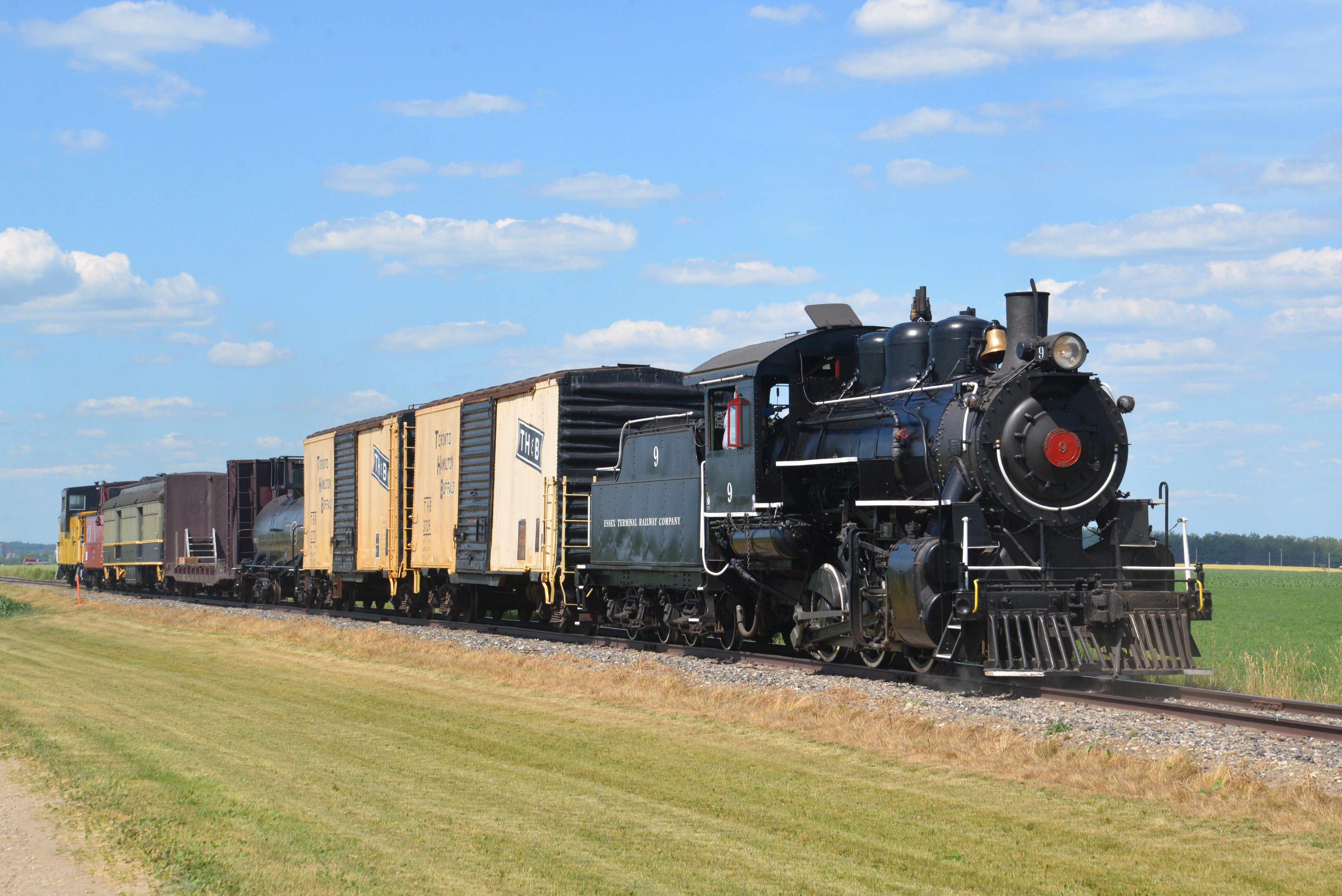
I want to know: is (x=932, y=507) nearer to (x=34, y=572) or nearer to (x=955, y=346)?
(x=955, y=346)

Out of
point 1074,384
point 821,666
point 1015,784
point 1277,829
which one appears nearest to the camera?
point 1277,829

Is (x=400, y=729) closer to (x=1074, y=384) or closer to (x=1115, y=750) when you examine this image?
(x=1115, y=750)

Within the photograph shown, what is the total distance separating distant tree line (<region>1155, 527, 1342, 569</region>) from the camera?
153 metres

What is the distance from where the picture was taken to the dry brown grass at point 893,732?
874 cm

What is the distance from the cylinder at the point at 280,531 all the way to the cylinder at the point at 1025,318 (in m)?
25.5

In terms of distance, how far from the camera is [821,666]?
629 inches

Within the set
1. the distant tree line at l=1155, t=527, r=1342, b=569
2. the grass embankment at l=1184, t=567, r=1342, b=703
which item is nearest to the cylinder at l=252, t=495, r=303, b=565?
the grass embankment at l=1184, t=567, r=1342, b=703

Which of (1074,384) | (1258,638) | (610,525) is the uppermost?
(1074,384)

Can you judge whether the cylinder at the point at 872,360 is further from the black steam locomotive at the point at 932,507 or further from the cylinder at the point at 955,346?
the cylinder at the point at 955,346

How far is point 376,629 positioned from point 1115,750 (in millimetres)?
16352

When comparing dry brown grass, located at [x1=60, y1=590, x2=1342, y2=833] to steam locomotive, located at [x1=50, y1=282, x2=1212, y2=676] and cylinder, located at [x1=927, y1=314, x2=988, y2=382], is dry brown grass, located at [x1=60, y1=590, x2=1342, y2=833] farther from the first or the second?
cylinder, located at [x1=927, y1=314, x2=988, y2=382]

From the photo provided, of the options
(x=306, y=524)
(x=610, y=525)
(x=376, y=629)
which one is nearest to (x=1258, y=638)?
(x=610, y=525)

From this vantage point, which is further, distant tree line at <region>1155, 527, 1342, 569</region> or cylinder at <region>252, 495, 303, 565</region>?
distant tree line at <region>1155, 527, 1342, 569</region>

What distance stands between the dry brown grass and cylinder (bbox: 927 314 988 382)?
395 centimetres
